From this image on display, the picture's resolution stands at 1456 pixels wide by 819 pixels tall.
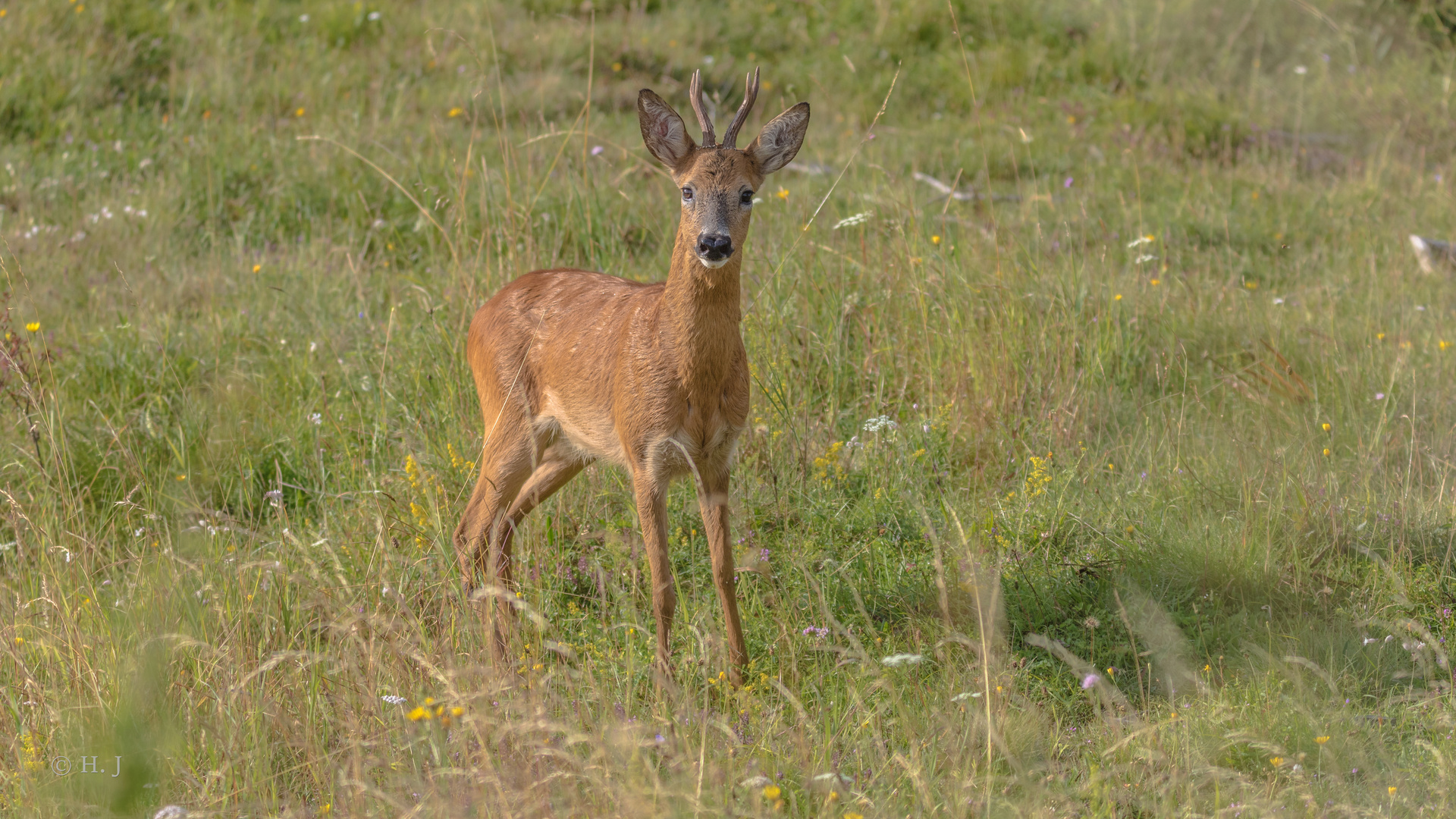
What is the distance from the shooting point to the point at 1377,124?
348 inches

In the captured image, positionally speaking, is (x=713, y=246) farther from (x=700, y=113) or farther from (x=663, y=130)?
(x=663, y=130)

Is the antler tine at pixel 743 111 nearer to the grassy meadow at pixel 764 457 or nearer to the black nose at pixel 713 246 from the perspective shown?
the black nose at pixel 713 246

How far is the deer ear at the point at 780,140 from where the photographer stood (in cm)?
383

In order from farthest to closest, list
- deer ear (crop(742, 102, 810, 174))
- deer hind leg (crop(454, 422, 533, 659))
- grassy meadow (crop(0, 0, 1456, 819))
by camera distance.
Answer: deer hind leg (crop(454, 422, 533, 659)) → deer ear (crop(742, 102, 810, 174)) → grassy meadow (crop(0, 0, 1456, 819))

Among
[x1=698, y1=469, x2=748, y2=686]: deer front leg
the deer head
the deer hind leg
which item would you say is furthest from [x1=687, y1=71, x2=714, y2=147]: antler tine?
the deer hind leg

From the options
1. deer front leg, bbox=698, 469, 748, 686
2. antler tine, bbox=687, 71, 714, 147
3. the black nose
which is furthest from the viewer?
deer front leg, bbox=698, 469, 748, 686

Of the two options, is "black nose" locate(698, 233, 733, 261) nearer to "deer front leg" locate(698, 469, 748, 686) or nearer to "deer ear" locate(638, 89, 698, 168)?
"deer ear" locate(638, 89, 698, 168)

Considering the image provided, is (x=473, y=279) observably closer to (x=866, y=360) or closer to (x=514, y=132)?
(x=866, y=360)

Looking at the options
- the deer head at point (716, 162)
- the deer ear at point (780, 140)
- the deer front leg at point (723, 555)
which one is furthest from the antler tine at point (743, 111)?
the deer front leg at point (723, 555)

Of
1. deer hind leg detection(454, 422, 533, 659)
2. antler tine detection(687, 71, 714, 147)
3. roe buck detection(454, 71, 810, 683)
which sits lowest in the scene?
deer hind leg detection(454, 422, 533, 659)

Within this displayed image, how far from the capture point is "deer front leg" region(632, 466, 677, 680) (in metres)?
3.72

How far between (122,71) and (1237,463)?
25.0 feet

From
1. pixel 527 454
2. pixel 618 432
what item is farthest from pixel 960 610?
pixel 527 454

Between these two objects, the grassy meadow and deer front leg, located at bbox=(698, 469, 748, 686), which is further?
deer front leg, located at bbox=(698, 469, 748, 686)
